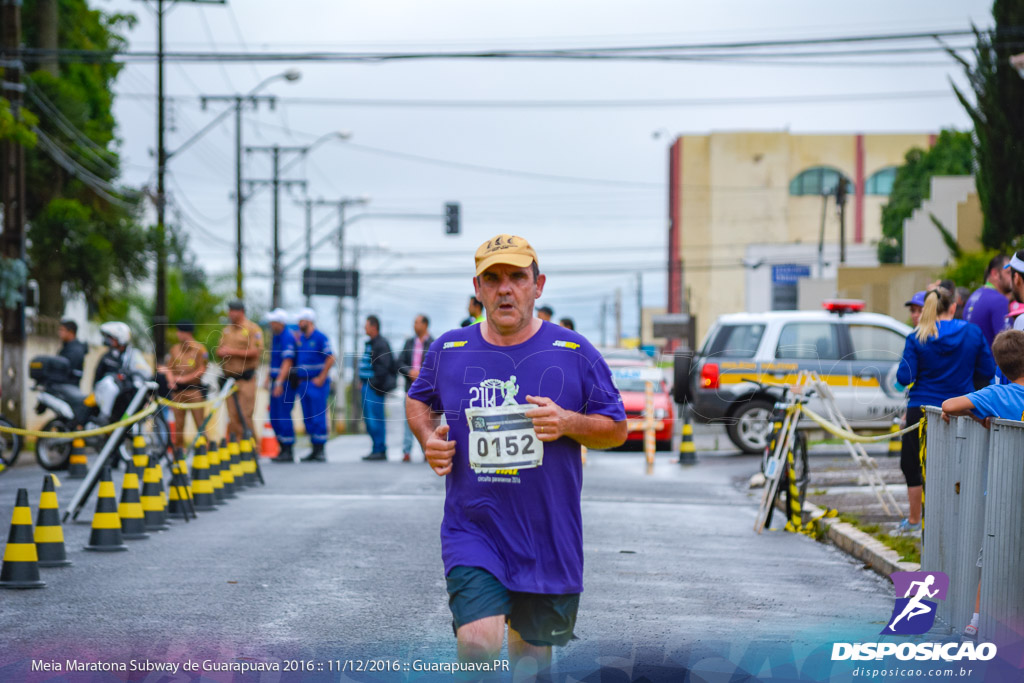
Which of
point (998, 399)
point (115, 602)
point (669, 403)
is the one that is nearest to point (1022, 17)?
point (669, 403)

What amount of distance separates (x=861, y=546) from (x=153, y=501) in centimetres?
584

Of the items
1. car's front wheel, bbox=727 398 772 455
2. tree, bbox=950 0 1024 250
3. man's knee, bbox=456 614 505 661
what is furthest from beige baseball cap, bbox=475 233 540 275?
tree, bbox=950 0 1024 250

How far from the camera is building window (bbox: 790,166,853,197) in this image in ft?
255

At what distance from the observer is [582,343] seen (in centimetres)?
484

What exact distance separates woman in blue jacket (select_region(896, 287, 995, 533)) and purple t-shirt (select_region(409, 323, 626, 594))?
Answer: 5.35 metres

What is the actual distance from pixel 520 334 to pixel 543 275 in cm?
28

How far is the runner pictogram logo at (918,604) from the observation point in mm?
7117

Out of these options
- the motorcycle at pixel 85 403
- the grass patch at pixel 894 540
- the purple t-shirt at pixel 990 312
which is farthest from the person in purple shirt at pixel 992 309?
the motorcycle at pixel 85 403

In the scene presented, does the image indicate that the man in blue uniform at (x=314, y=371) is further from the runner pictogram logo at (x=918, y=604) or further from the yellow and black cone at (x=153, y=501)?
the runner pictogram logo at (x=918, y=604)

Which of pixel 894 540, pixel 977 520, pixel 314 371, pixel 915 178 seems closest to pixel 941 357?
pixel 894 540

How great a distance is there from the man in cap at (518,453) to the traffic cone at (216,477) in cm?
871

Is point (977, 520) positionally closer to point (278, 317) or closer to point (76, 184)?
point (278, 317)

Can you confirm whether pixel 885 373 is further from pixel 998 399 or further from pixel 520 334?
pixel 520 334

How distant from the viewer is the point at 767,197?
253 feet
